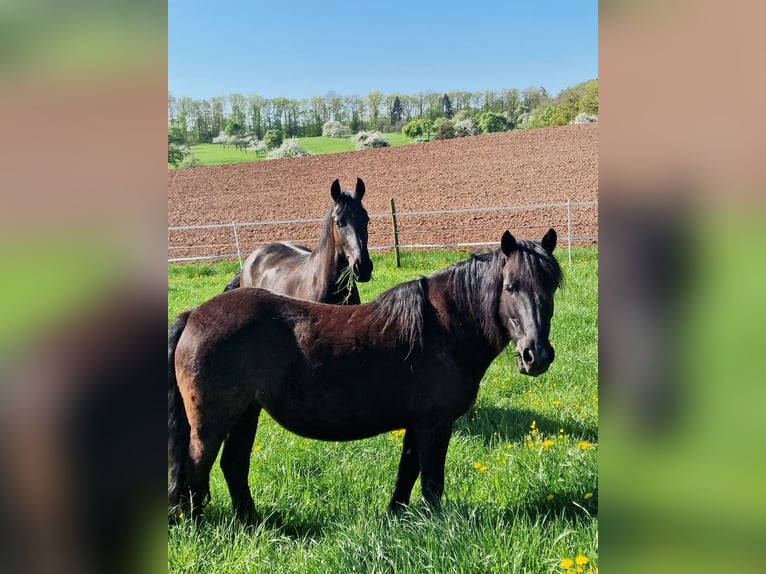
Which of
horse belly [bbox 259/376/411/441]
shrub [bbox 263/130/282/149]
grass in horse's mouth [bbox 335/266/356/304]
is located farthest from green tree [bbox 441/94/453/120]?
horse belly [bbox 259/376/411/441]

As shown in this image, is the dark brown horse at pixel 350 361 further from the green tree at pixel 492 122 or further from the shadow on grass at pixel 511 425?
the green tree at pixel 492 122

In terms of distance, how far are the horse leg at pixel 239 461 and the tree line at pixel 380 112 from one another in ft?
70.1

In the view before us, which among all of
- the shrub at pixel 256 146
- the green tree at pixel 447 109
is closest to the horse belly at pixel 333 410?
the shrub at pixel 256 146

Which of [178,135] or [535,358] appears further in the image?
[178,135]

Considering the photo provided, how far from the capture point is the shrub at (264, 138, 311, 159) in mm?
30750

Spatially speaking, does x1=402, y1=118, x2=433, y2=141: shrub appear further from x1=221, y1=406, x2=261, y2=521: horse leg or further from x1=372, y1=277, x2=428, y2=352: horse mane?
x1=221, y1=406, x2=261, y2=521: horse leg

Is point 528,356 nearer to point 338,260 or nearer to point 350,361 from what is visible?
point 350,361

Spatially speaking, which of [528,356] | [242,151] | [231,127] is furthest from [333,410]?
[242,151]
